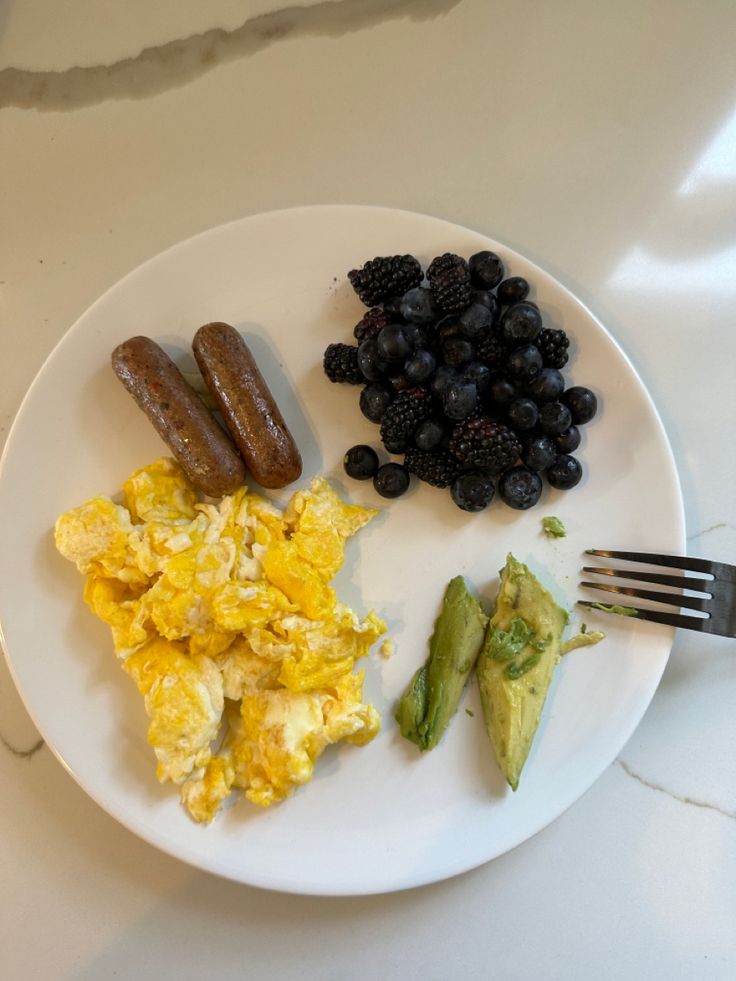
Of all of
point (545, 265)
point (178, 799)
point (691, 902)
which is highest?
point (545, 265)

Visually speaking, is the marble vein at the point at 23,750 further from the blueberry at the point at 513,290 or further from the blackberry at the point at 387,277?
the blueberry at the point at 513,290

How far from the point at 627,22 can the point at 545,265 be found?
88 cm

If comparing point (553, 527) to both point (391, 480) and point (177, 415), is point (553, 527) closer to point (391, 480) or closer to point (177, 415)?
point (391, 480)

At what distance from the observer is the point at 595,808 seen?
6.27ft

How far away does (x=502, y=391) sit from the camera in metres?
1.76

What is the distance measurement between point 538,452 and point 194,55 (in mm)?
1716

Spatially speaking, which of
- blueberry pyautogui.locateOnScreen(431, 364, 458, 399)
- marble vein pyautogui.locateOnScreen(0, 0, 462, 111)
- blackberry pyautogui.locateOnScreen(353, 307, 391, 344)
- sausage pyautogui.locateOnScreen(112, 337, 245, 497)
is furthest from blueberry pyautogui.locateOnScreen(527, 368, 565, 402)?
marble vein pyautogui.locateOnScreen(0, 0, 462, 111)

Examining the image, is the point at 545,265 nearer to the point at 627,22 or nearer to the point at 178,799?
the point at 627,22

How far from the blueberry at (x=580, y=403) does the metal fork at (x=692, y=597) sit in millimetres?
379

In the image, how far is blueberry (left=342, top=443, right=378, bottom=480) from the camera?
1827mm

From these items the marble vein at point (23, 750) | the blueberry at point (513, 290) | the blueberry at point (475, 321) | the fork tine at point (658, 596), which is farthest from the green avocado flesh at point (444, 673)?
the marble vein at point (23, 750)

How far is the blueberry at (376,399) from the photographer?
5.86ft

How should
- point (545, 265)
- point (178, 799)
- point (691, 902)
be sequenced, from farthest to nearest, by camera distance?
point (545, 265)
point (691, 902)
point (178, 799)

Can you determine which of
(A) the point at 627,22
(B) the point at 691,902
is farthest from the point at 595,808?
(A) the point at 627,22
